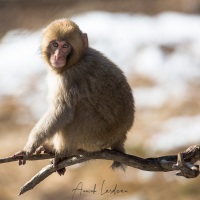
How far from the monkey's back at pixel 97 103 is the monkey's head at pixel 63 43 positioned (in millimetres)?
104

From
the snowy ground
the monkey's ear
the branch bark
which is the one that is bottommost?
the branch bark

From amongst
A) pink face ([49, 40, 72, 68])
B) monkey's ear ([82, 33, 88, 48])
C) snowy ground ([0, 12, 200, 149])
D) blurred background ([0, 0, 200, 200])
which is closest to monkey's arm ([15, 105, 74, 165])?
pink face ([49, 40, 72, 68])

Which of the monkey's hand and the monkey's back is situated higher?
the monkey's back

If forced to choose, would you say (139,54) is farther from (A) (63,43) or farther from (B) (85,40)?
(A) (63,43)

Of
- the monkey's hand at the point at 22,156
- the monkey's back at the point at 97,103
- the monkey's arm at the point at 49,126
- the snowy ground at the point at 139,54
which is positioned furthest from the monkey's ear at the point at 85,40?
the snowy ground at the point at 139,54

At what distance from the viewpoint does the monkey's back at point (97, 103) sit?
19.1 ft

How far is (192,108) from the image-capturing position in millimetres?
11469

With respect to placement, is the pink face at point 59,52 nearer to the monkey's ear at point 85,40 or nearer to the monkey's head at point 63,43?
the monkey's head at point 63,43

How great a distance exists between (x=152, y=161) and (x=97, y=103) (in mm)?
884

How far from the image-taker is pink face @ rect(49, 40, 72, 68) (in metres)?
5.77

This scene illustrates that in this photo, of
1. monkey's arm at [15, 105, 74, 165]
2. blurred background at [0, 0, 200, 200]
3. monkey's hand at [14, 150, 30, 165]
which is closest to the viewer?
monkey's hand at [14, 150, 30, 165]

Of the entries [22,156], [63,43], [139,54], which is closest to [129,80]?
[139,54]

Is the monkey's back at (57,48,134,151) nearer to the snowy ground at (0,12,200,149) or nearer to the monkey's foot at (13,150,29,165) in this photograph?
the monkey's foot at (13,150,29,165)

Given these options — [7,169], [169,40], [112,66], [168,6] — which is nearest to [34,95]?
[7,169]
